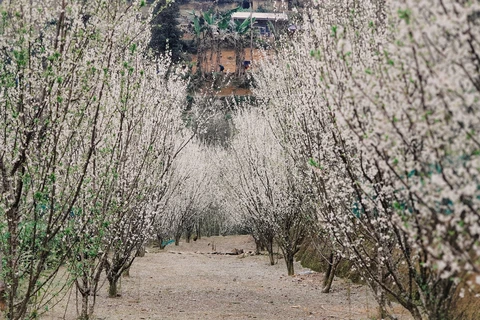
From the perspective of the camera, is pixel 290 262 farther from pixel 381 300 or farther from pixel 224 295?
pixel 381 300

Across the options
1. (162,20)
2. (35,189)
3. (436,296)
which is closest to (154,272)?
(35,189)

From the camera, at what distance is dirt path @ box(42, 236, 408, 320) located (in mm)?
10781

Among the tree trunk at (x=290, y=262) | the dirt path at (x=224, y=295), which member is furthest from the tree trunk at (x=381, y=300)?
the tree trunk at (x=290, y=262)

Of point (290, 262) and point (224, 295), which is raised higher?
point (290, 262)

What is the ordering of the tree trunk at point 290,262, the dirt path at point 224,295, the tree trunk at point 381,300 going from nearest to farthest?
the tree trunk at point 381,300, the dirt path at point 224,295, the tree trunk at point 290,262

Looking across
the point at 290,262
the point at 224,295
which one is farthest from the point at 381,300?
the point at 290,262

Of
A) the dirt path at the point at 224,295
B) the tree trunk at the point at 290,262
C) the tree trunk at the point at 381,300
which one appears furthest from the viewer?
the tree trunk at the point at 290,262

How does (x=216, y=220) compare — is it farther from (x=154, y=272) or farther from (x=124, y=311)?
(x=124, y=311)

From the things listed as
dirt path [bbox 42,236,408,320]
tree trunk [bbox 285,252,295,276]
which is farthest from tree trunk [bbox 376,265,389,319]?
tree trunk [bbox 285,252,295,276]

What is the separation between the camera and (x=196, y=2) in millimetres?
64500

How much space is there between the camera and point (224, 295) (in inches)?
526

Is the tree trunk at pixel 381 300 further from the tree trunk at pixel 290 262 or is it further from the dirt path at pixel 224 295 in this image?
the tree trunk at pixel 290 262

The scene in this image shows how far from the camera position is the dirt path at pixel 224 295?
35.4ft

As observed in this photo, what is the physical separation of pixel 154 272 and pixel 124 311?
Answer: 625 cm
